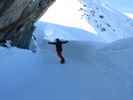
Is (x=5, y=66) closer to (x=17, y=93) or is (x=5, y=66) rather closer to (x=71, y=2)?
(x=17, y=93)

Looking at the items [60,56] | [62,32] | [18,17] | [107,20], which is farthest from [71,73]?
[107,20]

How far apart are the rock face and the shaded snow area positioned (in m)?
1.42

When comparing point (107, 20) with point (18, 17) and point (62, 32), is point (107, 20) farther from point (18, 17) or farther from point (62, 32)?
point (18, 17)

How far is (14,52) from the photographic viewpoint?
2300 cm

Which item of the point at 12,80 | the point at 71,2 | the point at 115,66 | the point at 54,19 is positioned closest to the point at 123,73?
the point at 115,66

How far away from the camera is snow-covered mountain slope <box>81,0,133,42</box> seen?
52.5 meters

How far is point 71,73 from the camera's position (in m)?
20.0

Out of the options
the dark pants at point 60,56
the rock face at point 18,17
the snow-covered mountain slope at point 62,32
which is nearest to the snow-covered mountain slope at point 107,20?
the snow-covered mountain slope at point 62,32

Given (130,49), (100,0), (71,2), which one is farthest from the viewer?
(100,0)

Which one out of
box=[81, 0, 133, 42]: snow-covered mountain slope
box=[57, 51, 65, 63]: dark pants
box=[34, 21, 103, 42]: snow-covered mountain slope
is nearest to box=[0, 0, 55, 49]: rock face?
box=[57, 51, 65, 63]: dark pants

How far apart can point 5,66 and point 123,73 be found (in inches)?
224

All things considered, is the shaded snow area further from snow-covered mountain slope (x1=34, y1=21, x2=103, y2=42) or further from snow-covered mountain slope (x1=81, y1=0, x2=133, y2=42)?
snow-covered mountain slope (x1=81, y1=0, x2=133, y2=42)

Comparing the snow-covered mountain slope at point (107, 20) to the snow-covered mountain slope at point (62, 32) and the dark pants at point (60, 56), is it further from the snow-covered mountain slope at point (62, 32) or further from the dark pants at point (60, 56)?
the dark pants at point (60, 56)

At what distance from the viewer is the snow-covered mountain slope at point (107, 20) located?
172 ft
